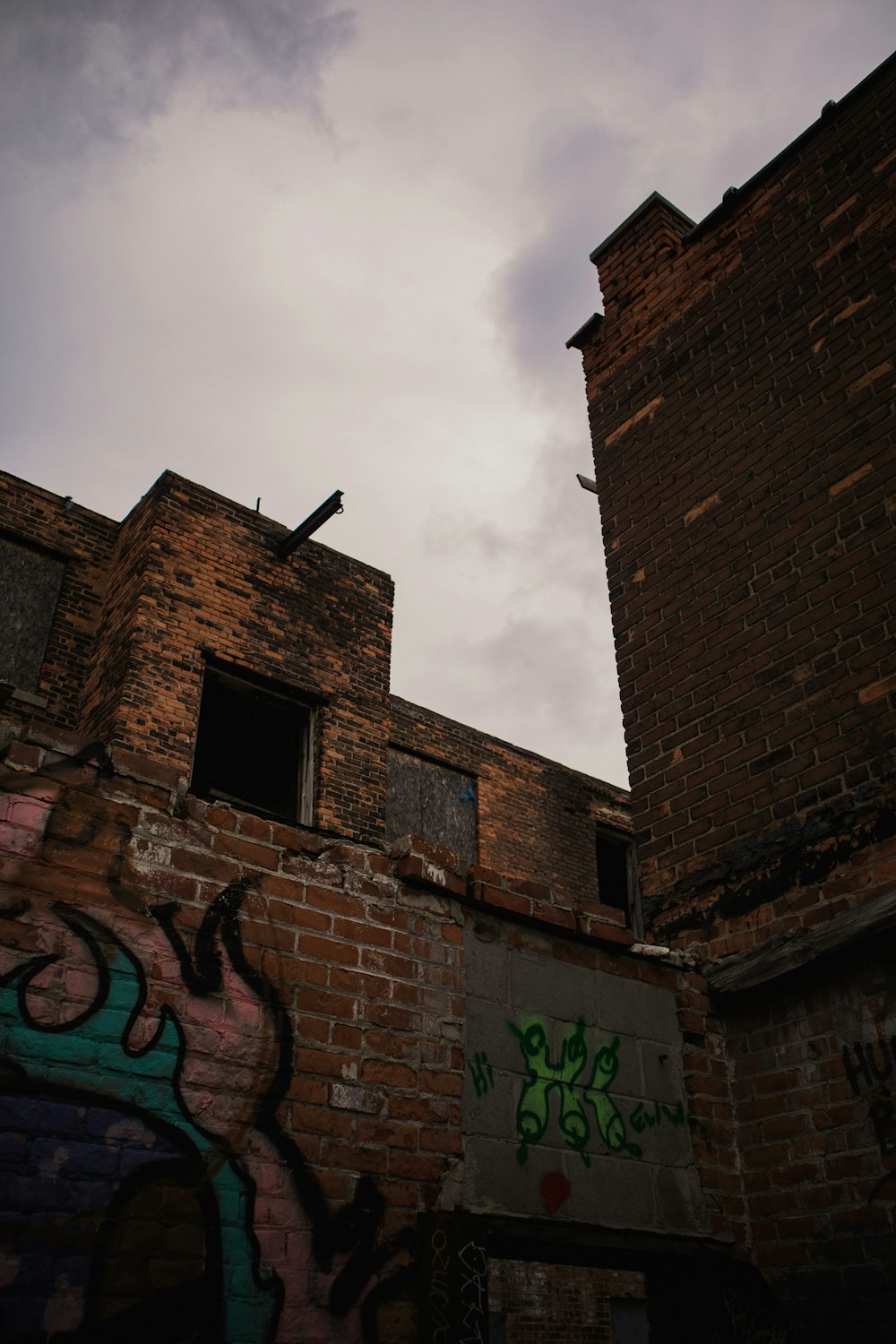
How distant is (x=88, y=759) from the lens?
3711 mm

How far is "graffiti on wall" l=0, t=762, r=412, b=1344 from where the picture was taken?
3.03m

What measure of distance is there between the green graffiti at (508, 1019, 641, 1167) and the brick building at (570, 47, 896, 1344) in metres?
0.72

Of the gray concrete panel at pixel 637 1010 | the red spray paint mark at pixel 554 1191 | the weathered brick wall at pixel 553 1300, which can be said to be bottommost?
the weathered brick wall at pixel 553 1300

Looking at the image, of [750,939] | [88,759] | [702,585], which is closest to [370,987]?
[88,759]

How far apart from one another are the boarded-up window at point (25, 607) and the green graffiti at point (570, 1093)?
296 inches

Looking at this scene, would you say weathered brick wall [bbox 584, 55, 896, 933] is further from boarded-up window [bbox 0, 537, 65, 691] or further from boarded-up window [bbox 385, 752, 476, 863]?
boarded-up window [bbox 385, 752, 476, 863]

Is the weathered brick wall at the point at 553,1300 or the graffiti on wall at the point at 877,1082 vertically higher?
the graffiti on wall at the point at 877,1082

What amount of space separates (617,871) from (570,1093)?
11.8 m

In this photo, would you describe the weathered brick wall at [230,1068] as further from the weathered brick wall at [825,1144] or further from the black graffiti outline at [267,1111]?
the weathered brick wall at [825,1144]

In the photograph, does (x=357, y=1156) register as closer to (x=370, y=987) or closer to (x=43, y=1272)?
(x=370, y=987)

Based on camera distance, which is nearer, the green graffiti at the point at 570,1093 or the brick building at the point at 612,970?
the brick building at the point at 612,970

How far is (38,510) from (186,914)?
8795 mm

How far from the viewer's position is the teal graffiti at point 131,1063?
3189mm

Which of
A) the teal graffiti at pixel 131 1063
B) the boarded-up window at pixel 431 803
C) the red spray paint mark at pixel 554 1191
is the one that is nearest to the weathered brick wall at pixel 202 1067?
the teal graffiti at pixel 131 1063
